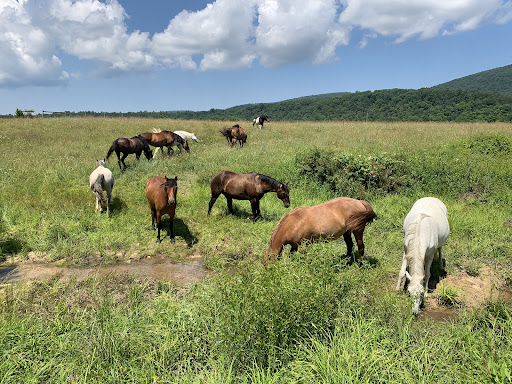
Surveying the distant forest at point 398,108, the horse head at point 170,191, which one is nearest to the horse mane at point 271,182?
the horse head at point 170,191

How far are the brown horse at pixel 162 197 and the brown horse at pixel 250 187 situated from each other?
1747mm

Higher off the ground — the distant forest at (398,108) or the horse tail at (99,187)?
the distant forest at (398,108)

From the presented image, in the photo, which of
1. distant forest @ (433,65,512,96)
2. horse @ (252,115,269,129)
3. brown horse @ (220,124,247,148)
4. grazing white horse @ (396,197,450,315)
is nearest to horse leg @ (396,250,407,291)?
grazing white horse @ (396,197,450,315)

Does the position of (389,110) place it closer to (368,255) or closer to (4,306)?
(368,255)

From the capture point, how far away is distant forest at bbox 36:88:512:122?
44406 millimetres

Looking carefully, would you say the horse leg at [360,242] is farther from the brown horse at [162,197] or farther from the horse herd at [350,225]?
the brown horse at [162,197]

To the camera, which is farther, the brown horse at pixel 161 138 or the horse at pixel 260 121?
the horse at pixel 260 121

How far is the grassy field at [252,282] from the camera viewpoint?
329 centimetres

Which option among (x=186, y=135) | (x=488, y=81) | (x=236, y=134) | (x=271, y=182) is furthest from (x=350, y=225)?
(x=488, y=81)

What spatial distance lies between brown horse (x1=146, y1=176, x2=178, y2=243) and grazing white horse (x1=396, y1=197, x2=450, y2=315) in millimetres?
5181

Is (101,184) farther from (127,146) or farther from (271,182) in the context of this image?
(271,182)

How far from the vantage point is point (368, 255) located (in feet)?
23.5

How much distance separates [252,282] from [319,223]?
267cm

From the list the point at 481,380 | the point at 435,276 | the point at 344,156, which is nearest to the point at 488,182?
the point at 344,156
